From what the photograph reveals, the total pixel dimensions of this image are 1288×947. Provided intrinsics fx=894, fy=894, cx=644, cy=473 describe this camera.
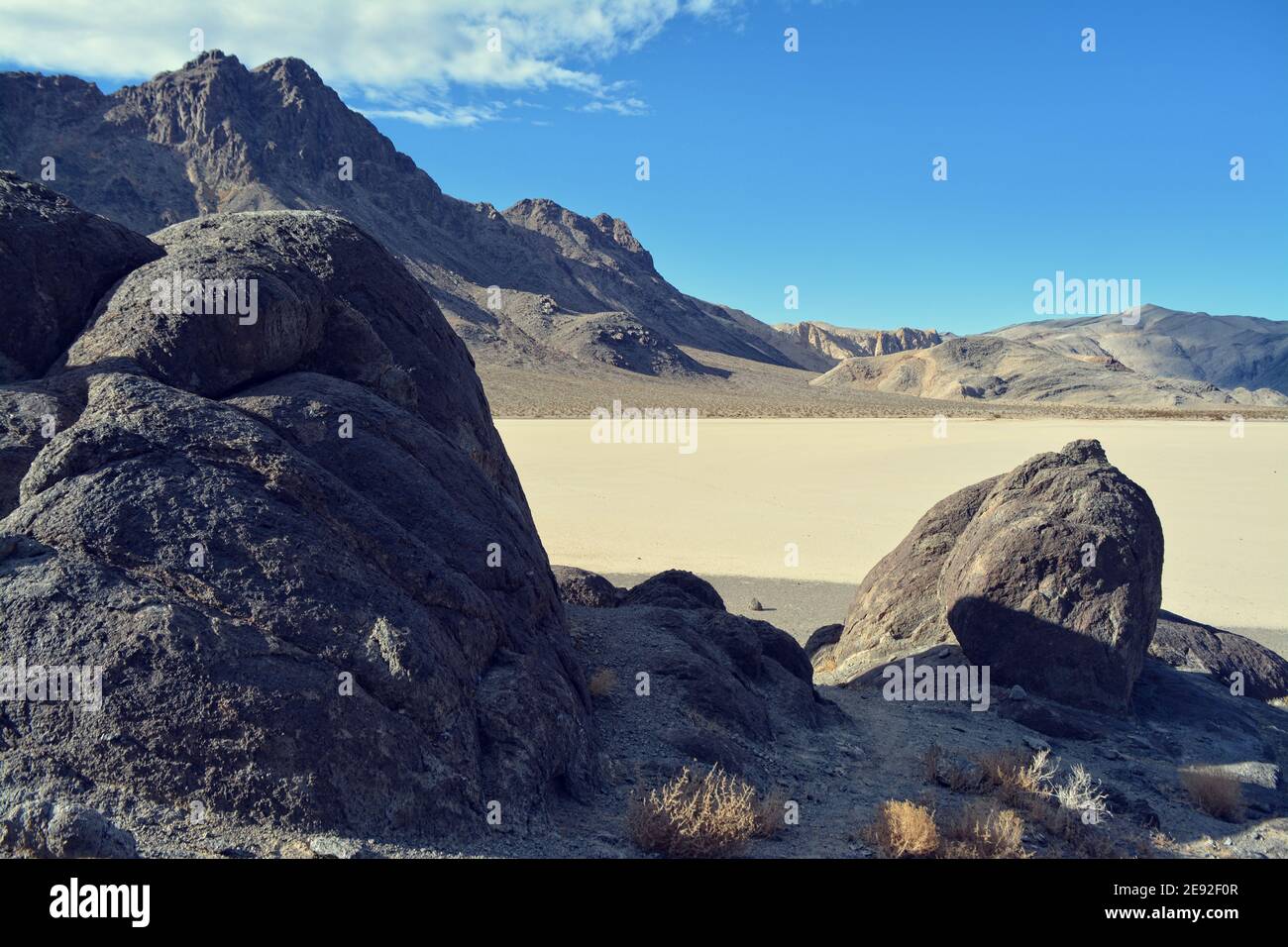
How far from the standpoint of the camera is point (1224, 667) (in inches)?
384

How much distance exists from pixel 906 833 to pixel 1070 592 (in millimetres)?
4141

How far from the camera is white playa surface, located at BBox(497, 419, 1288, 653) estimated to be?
17.7m

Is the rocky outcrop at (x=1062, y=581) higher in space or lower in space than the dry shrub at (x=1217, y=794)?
higher

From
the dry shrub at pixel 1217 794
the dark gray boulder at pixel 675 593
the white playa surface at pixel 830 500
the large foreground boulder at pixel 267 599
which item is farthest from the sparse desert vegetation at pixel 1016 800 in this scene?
the white playa surface at pixel 830 500

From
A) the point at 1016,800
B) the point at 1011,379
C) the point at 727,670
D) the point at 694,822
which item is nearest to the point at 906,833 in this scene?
the point at 694,822

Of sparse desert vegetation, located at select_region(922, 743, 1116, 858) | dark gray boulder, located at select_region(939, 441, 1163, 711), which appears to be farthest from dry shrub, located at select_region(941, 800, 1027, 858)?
dark gray boulder, located at select_region(939, 441, 1163, 711)

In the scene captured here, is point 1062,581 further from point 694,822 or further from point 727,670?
point 694,822

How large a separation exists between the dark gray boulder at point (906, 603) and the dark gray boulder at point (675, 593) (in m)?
1.77

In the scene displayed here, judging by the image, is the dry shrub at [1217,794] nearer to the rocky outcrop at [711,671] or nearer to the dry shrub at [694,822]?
the rocky outcrop at [711,671]

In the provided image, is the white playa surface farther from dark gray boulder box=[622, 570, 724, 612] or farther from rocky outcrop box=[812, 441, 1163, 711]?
rocky outcrop box=[812, 441, 1163, 711]

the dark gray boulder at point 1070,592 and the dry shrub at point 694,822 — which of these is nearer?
the dry shrub at point 694,822

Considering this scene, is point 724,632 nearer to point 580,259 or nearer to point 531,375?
point 531,375

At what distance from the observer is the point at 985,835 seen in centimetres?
522

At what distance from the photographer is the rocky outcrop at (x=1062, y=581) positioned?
8141mm
